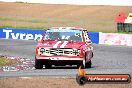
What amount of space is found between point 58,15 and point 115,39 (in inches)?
1610

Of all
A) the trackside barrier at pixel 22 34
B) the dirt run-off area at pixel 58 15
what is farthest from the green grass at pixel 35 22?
the trackside barrier at pixel 22 34

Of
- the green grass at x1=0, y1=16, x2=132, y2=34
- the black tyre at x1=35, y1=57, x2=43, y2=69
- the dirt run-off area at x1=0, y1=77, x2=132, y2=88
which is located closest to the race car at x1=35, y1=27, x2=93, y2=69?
the black tyre at x1=35, y1=57, x2=43, y2=69

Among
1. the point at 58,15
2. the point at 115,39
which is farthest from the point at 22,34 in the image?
the point at 58,15

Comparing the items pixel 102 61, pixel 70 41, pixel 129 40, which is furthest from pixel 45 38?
pixel 129 40

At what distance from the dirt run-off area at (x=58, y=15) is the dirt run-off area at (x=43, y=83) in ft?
157

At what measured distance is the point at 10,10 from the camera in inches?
3300

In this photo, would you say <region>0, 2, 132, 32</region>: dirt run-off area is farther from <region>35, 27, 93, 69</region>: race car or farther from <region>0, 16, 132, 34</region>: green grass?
<region>35, 27, 93, 69</region>: race car

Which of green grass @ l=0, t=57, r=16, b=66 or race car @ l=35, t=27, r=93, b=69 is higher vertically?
race car @ l=35, t=27, r=93, b=69

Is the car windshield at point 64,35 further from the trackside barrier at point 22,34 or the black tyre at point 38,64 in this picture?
the trackside barrier at point 22,34

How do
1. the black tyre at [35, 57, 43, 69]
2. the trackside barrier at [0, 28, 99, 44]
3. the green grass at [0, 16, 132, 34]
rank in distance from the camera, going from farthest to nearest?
the green grass at [0, 16, 132, 34] → the trackside barrier at [0, 28, 99, 44] → the black tyre at [35, 57, 43, 69]

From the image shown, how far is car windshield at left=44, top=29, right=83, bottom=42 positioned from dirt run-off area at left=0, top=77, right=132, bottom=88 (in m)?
4.21

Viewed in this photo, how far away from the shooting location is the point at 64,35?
66.5 feet

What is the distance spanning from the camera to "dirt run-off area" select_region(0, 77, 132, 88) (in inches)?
578

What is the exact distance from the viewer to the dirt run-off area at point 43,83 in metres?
14.7
